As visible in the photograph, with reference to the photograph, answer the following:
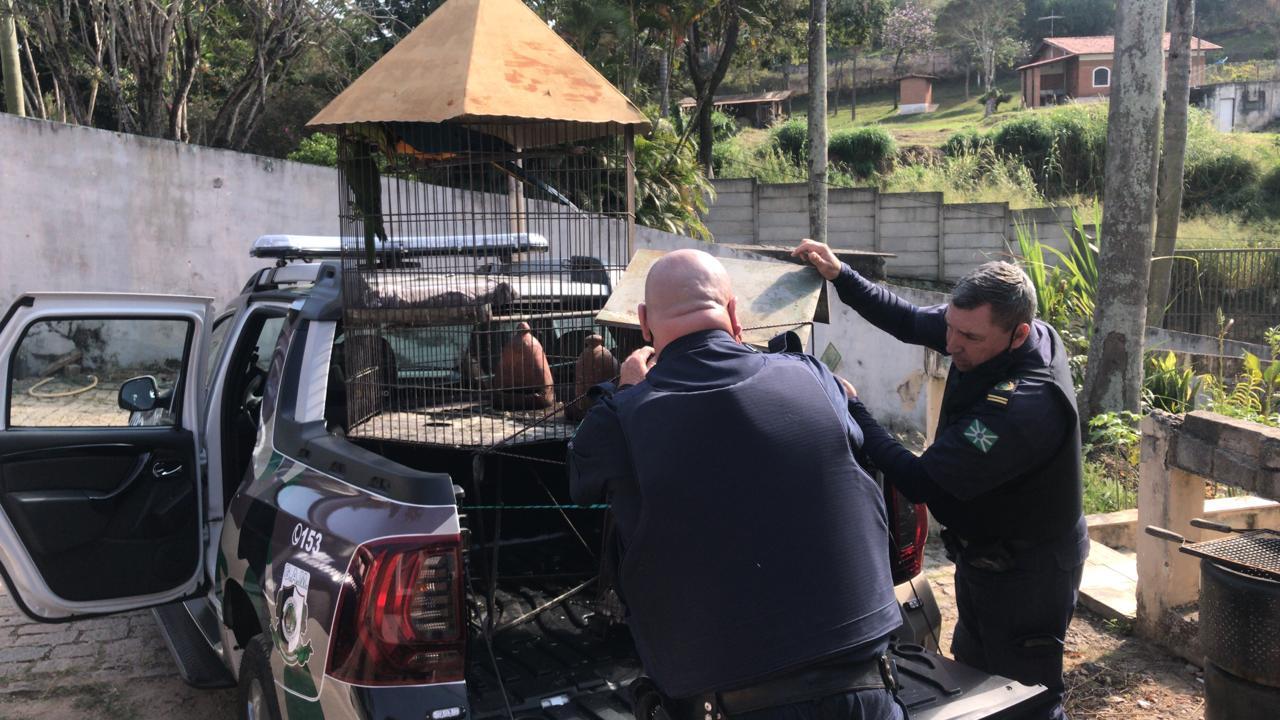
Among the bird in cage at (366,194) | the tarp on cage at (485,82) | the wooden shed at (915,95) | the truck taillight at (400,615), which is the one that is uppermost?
the wooden shed at (915,95)

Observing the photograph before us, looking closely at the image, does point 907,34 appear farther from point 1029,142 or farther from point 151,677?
point 151,677

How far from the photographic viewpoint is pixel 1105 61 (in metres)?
45.4

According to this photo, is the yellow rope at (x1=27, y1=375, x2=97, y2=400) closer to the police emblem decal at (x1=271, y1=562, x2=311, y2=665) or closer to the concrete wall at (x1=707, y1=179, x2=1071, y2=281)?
the police emblem decal at (x1=271, y1=562, x2=311, y2=665)

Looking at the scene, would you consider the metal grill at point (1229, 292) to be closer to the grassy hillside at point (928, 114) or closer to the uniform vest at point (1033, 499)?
the uniform vest at point (1033, 499)

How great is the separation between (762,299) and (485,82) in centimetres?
131

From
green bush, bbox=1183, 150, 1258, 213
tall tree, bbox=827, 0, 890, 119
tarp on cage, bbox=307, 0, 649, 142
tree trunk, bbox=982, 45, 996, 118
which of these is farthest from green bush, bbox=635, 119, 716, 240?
tree trunk, bbox=982, 45, 996, 118

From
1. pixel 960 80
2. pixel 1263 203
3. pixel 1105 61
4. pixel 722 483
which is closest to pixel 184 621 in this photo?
pixel 722 483

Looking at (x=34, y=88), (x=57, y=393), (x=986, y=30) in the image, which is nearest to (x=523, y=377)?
(x=57, y=393)

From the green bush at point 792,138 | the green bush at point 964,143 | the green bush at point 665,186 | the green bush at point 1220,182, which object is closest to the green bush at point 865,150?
the green bush at point 792,138

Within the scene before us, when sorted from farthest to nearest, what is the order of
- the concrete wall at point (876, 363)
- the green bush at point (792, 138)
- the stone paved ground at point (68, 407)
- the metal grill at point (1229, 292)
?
the green bush at point (792, 138) < the metal grill at point (1229, 292) < the concrete wall at point (876, 363) < the stone paved ground at point (68, 407)

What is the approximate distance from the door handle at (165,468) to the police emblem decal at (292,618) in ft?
4.53

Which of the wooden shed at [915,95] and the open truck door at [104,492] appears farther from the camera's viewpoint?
the wooden shed at [915,95]

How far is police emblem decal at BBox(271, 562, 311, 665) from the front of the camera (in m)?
2.78

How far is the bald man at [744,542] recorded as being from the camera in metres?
2.09
